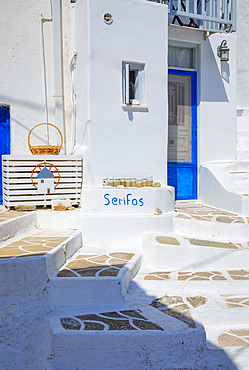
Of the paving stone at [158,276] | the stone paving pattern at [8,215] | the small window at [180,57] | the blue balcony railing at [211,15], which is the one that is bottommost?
the paving stone at [158,276]

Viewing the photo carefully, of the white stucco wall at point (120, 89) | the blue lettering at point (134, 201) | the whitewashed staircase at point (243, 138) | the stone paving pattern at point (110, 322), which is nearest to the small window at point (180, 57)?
the white stucco wall at point (120, 89)

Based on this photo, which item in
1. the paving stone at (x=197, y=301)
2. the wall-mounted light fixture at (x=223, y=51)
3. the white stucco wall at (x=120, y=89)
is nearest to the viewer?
the paving stone at (x=197, y=301)

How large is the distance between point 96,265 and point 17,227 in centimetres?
158

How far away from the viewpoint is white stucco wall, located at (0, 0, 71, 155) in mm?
6891

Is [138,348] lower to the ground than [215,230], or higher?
lower

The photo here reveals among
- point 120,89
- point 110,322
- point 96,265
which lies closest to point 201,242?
point 96,265

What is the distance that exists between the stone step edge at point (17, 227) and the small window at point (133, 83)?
8.79 ft

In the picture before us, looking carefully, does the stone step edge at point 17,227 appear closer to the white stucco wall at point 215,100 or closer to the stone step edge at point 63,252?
the stone step edge at point 63,252

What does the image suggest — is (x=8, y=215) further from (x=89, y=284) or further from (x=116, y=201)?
(x=89, y=284)

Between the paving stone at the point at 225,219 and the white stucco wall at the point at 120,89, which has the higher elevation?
the white stucco wall at the point at 120,89

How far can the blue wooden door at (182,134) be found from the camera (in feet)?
24.7

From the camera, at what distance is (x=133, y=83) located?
21.2 ft

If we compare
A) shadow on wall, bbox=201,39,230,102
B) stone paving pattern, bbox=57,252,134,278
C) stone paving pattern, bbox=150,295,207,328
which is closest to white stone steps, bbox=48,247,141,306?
stone paving pattern, bbox=57,252,134,278

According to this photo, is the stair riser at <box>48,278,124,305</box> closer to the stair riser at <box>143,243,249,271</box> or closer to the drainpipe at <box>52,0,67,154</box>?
the stair riser at <box>143,243,249,271</box>
